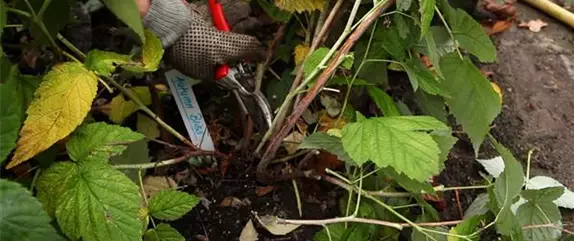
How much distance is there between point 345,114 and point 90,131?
1.61 feet

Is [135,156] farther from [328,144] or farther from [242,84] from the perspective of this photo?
[328,144]

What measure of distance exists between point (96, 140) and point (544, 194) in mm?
703

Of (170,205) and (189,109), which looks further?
(189,109)

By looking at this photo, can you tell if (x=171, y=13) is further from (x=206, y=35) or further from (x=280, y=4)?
(x=280, y=4)

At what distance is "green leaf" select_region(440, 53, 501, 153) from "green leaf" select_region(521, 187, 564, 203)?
0.11 meters

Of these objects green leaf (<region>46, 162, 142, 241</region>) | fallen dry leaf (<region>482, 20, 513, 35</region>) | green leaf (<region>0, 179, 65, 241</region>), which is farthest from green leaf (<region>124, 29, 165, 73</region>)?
fallen dry leaf (<region>482, 20, 513, 35</region>)

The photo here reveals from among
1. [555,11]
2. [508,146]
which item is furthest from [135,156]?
[555,11]

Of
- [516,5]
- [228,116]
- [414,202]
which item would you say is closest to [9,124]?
[228,116]

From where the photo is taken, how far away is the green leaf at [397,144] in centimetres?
94

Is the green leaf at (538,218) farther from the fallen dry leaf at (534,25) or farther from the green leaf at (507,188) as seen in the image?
the fallen dry leaf at (534,25)

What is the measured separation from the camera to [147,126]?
53.2 inches

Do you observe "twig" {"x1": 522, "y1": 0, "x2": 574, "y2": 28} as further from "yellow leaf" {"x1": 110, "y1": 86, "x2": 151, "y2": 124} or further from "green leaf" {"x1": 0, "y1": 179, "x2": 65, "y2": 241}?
"green leaf" {"x1": 0, "y1": 179, "x2": 65, "y2": 241}

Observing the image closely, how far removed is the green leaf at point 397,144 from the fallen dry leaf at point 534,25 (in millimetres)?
935

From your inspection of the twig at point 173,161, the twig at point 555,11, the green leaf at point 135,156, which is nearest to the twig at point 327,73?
the twig at point 173,161
